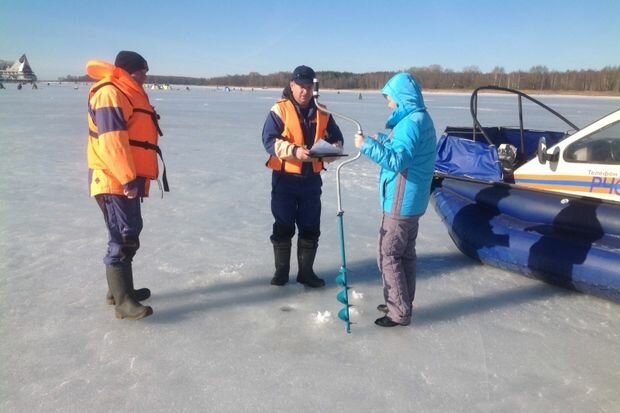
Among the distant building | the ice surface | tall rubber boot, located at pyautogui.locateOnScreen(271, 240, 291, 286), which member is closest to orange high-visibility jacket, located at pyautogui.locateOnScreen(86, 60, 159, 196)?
the ice surface

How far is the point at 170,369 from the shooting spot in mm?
2268

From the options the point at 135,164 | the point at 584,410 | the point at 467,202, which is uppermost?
the point at 135,164

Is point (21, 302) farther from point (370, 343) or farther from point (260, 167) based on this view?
point (260, 167)

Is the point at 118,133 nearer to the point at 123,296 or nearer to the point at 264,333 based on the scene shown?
the point at 123,296

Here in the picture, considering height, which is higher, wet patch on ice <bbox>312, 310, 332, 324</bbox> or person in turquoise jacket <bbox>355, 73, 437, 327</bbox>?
person in turquoise jacket <bbox>355, 73, 437, 327</bbox>

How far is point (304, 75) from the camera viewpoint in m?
2.80

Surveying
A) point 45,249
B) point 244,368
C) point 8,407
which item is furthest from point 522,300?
point 45,249

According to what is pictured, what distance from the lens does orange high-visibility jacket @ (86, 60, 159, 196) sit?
2.40m

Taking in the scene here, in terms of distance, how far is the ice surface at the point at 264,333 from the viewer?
2094 mm

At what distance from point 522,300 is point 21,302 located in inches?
129

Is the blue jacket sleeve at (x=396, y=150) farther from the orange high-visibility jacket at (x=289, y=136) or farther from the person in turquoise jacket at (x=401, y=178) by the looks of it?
the orange high-visibility jacket at (x=289, y=136)

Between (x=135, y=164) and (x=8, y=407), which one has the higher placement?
(x=135, y=164)

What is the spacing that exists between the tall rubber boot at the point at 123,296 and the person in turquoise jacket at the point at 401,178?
4.72ft

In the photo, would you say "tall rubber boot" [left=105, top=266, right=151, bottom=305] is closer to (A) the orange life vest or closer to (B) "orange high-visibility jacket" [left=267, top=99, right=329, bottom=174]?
(A) the orange life vest
